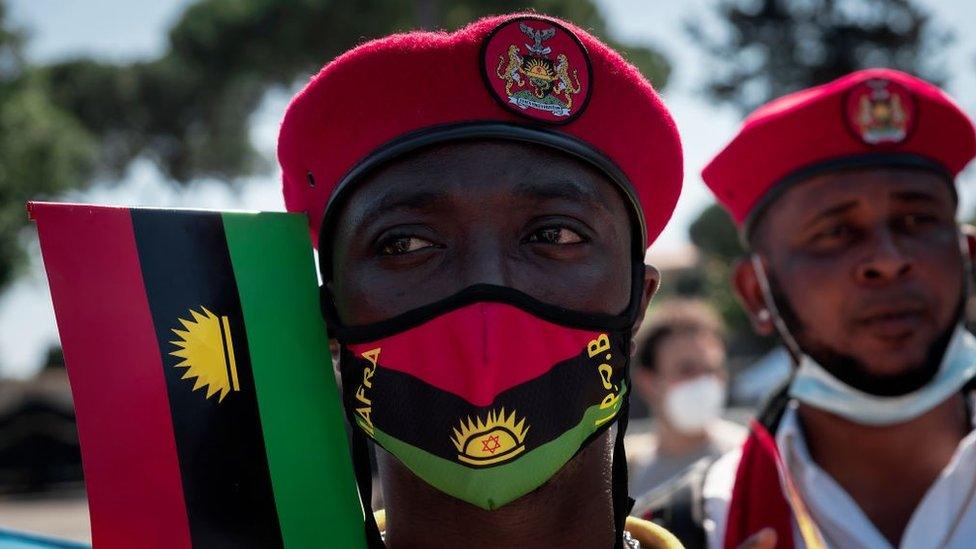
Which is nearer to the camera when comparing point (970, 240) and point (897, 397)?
point (897, 397)

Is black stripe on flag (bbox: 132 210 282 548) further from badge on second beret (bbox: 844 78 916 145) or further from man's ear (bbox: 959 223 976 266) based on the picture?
man's ear (bbox: 959 223 976 266)

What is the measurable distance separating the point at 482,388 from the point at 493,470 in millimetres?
146

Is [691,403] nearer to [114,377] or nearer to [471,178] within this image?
[471,178]

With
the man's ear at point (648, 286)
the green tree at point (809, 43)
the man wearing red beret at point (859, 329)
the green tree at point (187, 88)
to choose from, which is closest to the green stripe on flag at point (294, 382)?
the man's ear at point (648, 286)

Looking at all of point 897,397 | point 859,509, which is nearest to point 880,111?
point 897,397

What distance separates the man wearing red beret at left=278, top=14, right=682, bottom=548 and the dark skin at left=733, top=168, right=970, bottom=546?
2.98 ft

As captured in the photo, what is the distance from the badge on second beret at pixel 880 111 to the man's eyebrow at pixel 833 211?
0.65ft

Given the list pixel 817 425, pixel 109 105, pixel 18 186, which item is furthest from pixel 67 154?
pixel 817 425

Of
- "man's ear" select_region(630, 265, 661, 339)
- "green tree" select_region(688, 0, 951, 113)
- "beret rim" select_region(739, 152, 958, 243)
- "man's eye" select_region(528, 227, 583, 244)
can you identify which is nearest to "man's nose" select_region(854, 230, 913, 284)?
Answer: "beret rim" select_region(739, 152, 958, 243)

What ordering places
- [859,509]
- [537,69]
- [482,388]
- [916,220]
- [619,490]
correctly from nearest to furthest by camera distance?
[482,388] → [537,69] → [619,490] → [859,509] → [916,220]

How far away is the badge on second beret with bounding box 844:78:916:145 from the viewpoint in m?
2.80

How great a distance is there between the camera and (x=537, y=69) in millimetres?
1897

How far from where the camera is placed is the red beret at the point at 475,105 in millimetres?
1845

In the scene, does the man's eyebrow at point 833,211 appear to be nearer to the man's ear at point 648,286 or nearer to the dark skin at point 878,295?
the dark skin at point 878,295
